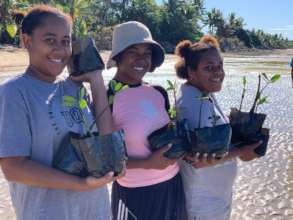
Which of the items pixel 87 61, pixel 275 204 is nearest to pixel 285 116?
pixel 275 204

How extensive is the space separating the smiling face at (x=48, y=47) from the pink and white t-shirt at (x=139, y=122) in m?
0.50

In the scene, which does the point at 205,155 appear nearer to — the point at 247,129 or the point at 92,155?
the point at 247,129

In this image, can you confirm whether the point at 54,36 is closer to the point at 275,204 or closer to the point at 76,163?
the point at 76,163

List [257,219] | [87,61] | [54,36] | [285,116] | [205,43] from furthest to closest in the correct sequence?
[285,116]
[257,219]
[205,43]
[87,61]
[54,36]

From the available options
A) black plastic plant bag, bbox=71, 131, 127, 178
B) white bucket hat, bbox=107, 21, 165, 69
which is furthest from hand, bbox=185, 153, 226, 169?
white bucket hat, bbox=107, 21, 165, 69

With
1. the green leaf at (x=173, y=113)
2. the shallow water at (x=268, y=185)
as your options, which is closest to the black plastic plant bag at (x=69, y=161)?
the green leaf at (x=173, y=113)

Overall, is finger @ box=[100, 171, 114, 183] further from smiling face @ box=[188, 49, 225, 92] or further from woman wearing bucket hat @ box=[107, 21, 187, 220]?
smiling face @ box=[188, 49, 225, 92]

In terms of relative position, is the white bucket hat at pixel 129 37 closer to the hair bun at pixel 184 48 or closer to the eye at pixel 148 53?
the eye at pixel 148 53

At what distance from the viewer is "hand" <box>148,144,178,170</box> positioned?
2.06 m

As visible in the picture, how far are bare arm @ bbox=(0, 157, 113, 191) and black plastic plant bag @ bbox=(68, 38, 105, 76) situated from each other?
1.74 feet

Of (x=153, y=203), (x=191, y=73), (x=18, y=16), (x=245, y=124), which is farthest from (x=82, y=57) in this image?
(x=245, y=124)

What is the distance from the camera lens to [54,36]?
1.70m

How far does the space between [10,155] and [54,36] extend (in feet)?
1.71

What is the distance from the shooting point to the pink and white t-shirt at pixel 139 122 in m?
2.13
